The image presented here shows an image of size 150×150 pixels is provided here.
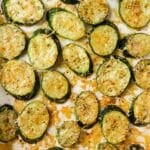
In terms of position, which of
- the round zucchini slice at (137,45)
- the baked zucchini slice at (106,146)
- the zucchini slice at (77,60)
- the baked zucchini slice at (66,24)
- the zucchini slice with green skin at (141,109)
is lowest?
the baked zucchini slice at (106,146)

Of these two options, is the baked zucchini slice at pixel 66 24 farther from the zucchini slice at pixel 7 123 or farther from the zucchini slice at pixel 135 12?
the zucchini slice at pixel 7 123

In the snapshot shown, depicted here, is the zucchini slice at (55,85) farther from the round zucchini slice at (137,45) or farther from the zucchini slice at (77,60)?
the round zucchini slice at (137,45)

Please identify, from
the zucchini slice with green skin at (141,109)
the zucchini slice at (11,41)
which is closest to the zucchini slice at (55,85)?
the zucchini slice at (11,41)

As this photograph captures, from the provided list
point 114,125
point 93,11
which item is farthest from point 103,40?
point 114,125

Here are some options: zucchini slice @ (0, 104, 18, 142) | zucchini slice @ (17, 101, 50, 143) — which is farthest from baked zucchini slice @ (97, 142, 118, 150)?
zucchini slice @ (0, 104, 18, 142)

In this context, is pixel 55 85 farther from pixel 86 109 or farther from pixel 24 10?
pixel 24 10

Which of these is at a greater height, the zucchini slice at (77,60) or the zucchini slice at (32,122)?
the zucchini slice at (77,60)
